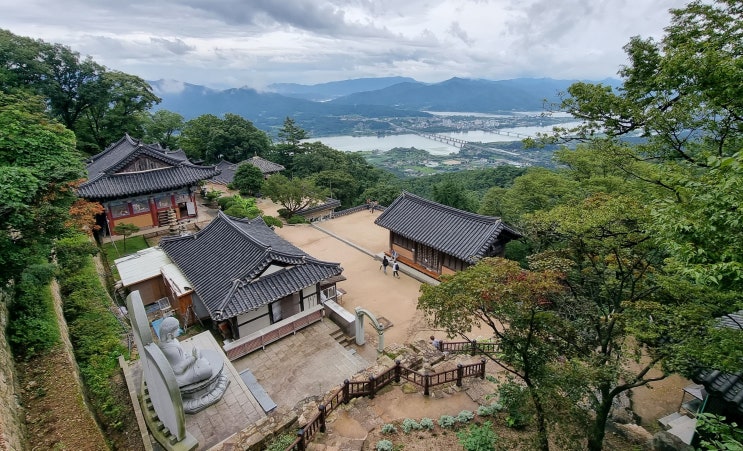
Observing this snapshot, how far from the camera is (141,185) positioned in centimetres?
2303

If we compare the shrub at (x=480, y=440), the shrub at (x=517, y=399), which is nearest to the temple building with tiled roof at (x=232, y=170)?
the shrub at (x=480, y=440)

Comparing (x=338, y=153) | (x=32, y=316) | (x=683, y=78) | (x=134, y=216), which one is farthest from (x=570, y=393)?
(x=338, y=153)

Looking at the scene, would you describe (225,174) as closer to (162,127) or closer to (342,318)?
(162,127)

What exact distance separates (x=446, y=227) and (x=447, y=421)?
12.5 metres

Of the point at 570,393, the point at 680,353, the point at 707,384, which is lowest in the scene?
the point at 707,384

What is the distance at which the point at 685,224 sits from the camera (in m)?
5.07

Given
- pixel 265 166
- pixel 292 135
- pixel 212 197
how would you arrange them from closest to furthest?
pixel 212 197
pixel 265 166
pixel 292 135

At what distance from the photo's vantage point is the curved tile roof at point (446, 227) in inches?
731

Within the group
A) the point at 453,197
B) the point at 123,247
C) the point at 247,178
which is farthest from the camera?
the point at 247,178

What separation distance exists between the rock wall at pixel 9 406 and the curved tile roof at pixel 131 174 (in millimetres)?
14942

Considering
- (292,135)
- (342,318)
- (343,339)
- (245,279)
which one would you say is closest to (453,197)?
Result: (342,318)

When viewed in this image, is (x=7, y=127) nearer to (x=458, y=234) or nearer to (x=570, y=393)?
(x=570, y=393)

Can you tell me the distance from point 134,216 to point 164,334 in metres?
18.9

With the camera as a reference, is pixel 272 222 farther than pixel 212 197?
No
